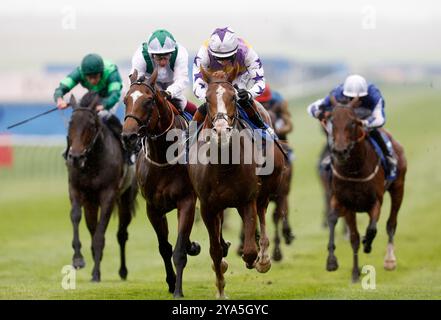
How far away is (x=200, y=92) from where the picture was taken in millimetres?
10594

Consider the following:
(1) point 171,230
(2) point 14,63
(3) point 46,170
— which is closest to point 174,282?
(1) point 171,230

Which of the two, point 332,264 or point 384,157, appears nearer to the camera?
point 332,264

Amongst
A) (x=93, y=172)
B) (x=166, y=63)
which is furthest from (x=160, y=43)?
(x=93, y=172)

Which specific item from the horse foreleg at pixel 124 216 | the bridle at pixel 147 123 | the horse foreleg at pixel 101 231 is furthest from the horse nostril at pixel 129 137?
the horse foreleg at pixel 124 216

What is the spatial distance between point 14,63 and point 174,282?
153 ft

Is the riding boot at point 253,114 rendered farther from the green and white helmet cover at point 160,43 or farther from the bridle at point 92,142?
the bridle at point 92,142

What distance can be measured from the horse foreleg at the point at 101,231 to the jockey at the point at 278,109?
381 centimetres

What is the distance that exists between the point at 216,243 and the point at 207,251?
7.63 meters

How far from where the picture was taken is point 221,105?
9648 mm

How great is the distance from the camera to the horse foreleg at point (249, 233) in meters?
10.2

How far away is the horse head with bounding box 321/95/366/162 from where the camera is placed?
13.2m

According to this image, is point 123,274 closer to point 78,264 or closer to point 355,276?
point 78,264
